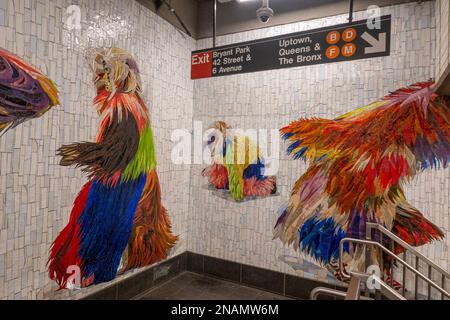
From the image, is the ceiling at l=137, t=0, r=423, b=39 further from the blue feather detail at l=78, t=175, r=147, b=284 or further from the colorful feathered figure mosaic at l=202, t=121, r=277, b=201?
the blue feather detail at l=78, t=175, r=147, b=284

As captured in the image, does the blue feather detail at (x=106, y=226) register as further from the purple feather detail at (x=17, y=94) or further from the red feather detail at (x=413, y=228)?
the red feather detail at (x=413, y=228)

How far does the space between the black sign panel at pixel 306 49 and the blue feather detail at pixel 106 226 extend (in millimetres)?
1567

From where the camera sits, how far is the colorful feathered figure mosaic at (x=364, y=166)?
3.00 meters

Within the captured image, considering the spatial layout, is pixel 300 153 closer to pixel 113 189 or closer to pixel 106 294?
pixel 113 189

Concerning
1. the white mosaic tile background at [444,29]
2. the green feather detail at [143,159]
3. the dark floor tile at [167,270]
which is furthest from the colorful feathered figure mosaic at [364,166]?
the green feather detail at [143,159]

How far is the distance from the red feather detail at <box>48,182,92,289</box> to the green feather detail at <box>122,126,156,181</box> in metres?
0.52

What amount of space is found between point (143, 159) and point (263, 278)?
218cm

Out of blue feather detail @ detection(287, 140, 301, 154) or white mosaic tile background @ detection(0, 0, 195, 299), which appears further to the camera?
blue feather detail @ detection(287, 140, 301, 154)

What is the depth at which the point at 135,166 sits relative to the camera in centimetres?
334

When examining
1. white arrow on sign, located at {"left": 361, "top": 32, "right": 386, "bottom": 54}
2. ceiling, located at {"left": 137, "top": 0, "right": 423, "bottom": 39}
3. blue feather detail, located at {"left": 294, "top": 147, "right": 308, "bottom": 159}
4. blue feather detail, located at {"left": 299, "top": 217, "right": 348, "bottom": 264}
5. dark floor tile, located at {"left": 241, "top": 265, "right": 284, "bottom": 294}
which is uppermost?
ceiling, located at {"left": 137, "top": 0, "right": 423, "bottom": 39}

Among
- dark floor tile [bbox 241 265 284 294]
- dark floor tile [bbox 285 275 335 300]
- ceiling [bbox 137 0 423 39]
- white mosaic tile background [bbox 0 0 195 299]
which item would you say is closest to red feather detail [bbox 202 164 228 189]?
dark floor tile [bbox 241 265 284 294]

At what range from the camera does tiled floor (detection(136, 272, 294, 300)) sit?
141 inches

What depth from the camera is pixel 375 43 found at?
2.25 metres

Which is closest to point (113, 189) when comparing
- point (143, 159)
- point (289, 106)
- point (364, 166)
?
point (143, 159)
